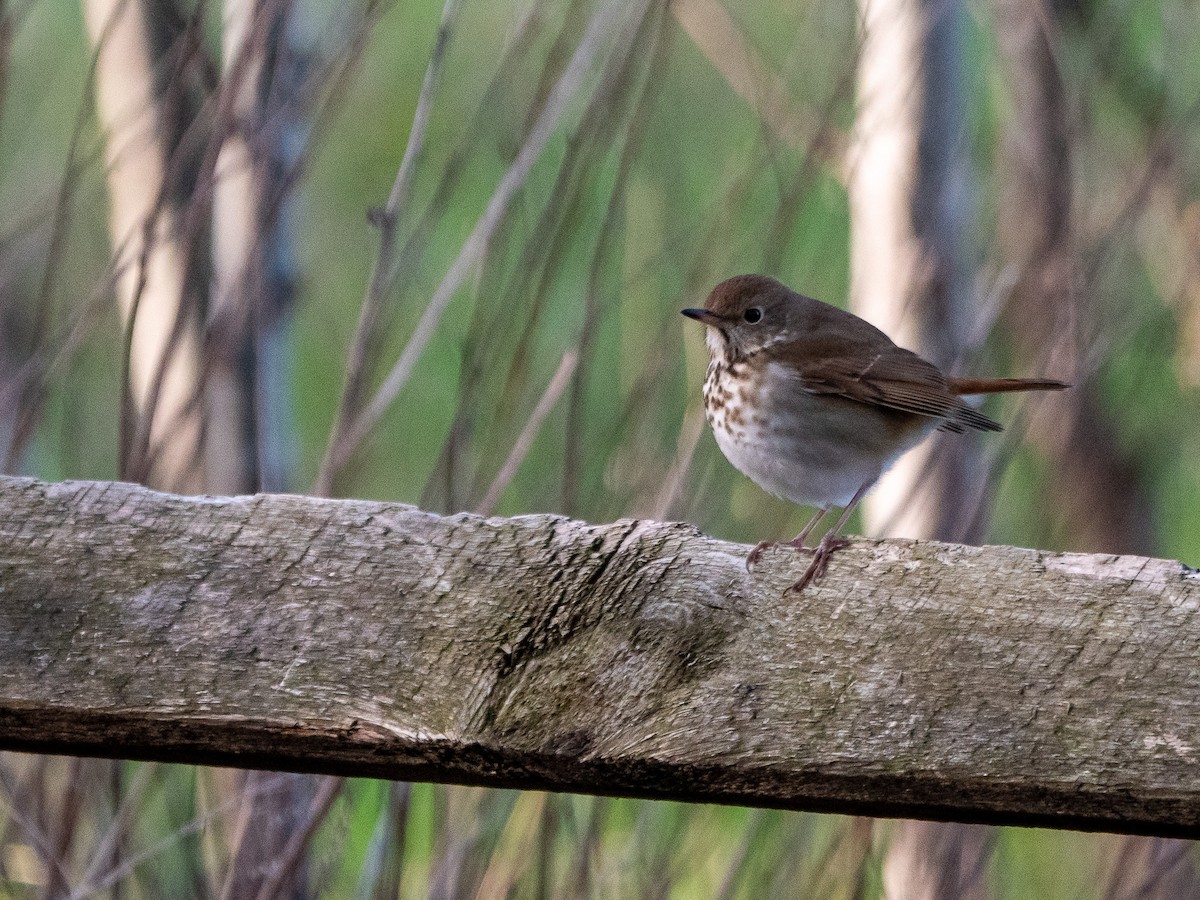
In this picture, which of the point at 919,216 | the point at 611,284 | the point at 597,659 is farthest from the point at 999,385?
the point at 597,659

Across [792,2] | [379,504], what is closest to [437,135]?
[792,2]

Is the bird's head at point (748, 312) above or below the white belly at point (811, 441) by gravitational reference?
above

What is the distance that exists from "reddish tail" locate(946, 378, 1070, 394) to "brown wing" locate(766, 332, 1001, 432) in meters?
0.02

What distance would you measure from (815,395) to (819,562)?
66.0 inches

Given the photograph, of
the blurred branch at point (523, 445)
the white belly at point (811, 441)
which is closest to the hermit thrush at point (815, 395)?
the white belly at point (811, 441)

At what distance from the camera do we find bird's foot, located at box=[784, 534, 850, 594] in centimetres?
108

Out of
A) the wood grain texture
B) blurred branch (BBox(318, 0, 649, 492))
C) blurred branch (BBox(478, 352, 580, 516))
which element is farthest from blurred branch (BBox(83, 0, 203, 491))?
the wood grain texture

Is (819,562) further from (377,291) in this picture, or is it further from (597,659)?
(377,291)

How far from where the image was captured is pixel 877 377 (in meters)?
2.74

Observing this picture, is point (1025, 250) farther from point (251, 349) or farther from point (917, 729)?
point (917, 729)

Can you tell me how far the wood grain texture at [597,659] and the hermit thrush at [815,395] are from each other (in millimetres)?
1329

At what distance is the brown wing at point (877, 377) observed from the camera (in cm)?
261

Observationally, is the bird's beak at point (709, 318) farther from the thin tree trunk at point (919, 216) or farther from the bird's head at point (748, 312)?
the thin tree trunk at point (919, 216)

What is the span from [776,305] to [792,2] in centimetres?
113
